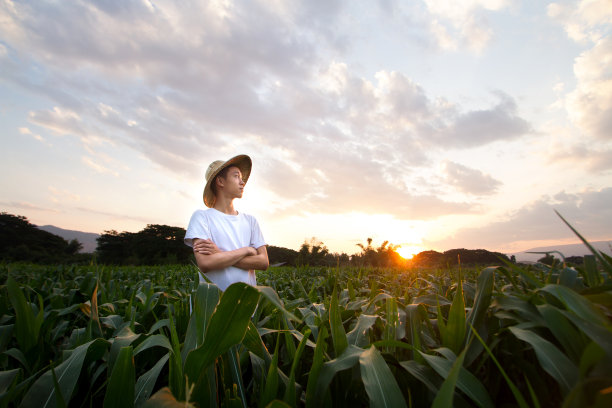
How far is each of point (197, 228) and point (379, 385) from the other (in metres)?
2.64

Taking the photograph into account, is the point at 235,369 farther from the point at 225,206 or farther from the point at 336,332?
the point at 225,206

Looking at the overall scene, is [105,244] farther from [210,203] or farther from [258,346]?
[258,346]

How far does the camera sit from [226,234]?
129 inches

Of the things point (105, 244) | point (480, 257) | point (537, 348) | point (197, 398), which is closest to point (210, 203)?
point (197, 398)

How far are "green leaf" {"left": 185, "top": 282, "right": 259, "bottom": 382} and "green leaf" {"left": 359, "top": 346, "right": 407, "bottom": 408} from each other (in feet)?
1.01

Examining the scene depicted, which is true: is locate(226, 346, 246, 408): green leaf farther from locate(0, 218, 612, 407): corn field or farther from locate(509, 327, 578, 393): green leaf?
locate(509, 327, 578, 393): green leaf

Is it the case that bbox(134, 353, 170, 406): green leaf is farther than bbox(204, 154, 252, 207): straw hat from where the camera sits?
No

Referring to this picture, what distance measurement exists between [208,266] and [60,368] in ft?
6.47

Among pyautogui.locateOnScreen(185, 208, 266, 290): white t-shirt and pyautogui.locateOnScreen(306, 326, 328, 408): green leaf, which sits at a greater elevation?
pyautogui.locateOnScreen(185, 208, 266, 290): white t-shirt

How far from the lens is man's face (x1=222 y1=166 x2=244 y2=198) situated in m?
3.47

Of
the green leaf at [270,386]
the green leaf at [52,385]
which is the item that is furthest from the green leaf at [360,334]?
the green leaf at [52,385]

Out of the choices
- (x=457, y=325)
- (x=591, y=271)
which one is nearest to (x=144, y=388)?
(x=457, y=325)

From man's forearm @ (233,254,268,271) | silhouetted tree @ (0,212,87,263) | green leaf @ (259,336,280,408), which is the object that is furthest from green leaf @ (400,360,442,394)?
silhouetted tree @ (0,212,87,263)

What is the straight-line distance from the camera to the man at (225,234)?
2.95 metres
